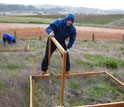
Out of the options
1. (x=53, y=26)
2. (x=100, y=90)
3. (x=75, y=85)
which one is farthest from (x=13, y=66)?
(x=100, y=90)

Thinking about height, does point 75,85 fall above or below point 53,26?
below

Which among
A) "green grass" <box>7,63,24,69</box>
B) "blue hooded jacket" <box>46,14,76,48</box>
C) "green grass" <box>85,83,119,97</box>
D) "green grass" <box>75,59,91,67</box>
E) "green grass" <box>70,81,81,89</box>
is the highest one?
"blue hooded jacket" <box>46,14,76,48</box>

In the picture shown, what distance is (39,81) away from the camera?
4.15 m

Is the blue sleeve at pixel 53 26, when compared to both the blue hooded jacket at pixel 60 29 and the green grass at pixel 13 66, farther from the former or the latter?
the green grass at pixel 13 66

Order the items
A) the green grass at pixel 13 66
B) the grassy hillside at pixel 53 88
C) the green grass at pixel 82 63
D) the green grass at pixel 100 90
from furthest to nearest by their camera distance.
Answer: the green grass at pixel 82 63, the green grass at pixel 13 66, the green grass at pixel 100 90, the grassy hillside at pixel 53 88

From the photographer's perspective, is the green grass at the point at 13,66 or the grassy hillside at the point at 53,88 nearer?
the grassy hillside at the point at 53,88

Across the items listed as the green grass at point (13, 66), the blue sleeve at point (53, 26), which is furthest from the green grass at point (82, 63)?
the blue sleeve at point (53, 26)

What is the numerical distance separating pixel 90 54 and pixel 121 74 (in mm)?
2195

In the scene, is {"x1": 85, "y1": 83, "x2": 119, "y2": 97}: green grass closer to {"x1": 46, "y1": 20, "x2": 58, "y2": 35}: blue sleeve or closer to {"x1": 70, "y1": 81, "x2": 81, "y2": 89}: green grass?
{"x1": 70, "y1": 81, "x2": 81, "y2": 89}: green grass

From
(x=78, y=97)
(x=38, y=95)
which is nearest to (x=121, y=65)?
(x=78, y=97)

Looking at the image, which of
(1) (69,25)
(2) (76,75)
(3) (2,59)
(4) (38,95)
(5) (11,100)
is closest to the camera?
(5) (11,100)

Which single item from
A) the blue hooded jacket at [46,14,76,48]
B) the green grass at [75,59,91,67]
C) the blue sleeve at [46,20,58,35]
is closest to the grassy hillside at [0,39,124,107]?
the green grass at [75,59,91,67]

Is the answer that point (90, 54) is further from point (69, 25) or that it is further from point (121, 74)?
point (69, 25)

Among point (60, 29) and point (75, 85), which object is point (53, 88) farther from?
point (60, 29)
